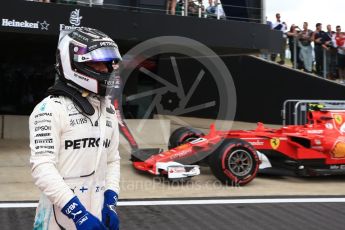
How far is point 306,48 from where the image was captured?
17.4 meters

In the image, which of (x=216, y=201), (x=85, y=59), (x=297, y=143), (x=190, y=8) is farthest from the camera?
(x=190, y=8)

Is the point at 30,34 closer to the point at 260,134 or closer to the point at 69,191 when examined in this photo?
the point at 260,134

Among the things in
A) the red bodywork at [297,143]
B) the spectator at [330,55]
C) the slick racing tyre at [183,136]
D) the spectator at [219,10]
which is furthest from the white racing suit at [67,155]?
the spectator at [330,55]

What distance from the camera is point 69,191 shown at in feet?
8.43

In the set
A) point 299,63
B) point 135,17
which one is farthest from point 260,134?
point 299,63

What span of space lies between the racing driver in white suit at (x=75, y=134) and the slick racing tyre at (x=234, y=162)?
5395mm

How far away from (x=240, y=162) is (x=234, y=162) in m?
0.11

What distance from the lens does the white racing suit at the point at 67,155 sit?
258 centimetres

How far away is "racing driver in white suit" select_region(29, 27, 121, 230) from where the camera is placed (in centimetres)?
259

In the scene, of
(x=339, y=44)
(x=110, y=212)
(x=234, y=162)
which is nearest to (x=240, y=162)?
(x=234, y=162)

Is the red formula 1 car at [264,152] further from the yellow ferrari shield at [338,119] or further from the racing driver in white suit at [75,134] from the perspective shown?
the racing driver in white suit at [75,134]

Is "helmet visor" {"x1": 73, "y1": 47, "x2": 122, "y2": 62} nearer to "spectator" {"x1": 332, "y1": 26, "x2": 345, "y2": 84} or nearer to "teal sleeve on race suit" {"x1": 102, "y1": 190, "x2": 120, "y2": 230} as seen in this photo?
"teal sleeve on race suit" {"x1": 102, "y1": 190, "x2": 120, "y2": 230}

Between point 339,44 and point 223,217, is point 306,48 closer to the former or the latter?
point 339,44

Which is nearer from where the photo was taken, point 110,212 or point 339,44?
point 110,212
